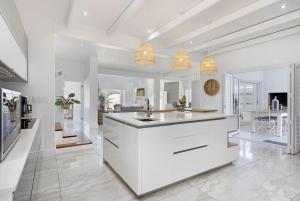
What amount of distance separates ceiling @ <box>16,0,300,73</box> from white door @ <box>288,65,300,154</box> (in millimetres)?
1172

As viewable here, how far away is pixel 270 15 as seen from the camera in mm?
3494

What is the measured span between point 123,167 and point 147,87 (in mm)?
8781

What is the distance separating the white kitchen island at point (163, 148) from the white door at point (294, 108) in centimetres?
196

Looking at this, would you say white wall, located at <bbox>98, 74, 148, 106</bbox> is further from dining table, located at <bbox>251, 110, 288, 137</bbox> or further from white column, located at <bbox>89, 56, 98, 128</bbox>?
dining table, located at <bbox>251, 110, 288, 137</bbox>

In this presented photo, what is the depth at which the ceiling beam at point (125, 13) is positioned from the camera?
9.86ft

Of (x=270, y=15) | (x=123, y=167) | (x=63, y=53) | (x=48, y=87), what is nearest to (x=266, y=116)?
(x=270, y=15)

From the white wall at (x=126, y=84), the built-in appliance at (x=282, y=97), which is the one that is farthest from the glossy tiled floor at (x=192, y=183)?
the white wall at (x=126, y=84)

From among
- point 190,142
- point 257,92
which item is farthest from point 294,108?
point 257,92

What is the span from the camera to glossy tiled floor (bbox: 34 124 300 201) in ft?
6.92

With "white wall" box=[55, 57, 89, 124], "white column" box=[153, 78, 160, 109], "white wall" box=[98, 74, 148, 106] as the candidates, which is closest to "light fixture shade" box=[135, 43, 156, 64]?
"white wall" box=[55, 57, 89, 124]

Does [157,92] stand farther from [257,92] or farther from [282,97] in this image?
[282,97]

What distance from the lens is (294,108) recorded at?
12.3 ft

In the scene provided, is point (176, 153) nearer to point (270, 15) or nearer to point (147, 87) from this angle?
point (270, 15)

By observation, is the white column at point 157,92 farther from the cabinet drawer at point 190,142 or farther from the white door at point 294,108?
the cabinet drawer at point 190,142
